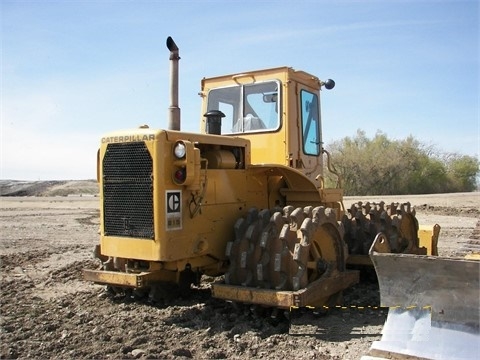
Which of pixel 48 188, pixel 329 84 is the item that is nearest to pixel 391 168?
pixel 329 84

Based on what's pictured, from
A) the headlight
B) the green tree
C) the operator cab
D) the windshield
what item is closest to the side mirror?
the operator cab

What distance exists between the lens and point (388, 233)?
7203 mm

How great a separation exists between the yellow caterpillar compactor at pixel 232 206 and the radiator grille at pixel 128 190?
11 millimetres

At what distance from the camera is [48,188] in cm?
5894

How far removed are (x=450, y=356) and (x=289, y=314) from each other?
1696 millimetres

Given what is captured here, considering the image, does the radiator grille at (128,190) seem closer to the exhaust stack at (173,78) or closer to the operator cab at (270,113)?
the exhaust stack at (173,78)

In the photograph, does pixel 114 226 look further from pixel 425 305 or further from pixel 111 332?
pixel 425 305

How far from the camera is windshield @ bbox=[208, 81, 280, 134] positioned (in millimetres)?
6660

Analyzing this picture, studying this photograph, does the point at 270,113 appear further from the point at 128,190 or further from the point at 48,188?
the point at 48,188

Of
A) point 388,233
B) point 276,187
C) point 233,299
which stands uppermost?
point 276,187

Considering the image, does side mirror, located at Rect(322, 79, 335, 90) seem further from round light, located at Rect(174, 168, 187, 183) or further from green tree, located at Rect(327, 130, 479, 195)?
green tree, located at Rect(327, 130, 479, 195)

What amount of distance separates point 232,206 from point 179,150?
116cm

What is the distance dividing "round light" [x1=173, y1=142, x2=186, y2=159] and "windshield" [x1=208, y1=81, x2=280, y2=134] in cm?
184

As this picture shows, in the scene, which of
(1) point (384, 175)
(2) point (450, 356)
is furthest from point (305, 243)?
A: (1) point (384, 175)
